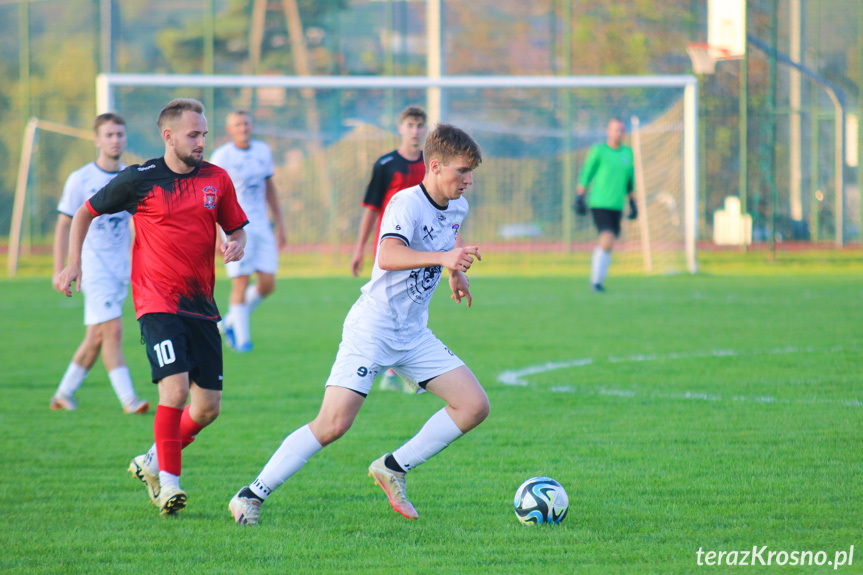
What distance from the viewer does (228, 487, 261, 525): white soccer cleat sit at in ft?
13.5

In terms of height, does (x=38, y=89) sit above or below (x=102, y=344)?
above

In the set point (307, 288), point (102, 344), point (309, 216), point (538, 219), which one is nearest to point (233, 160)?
point (102, 344)

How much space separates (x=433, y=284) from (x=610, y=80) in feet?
43.6

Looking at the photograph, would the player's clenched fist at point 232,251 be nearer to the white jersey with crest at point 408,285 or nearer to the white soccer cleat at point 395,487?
the white jersey with crest at point 408,285

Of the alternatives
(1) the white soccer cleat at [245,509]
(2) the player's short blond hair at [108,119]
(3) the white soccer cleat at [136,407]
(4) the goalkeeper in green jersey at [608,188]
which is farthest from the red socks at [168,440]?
(4) the goalkeeper in green jersey at [608,188]

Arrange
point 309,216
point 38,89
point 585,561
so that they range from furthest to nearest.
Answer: point 38,89, point 309,216, point 585,561

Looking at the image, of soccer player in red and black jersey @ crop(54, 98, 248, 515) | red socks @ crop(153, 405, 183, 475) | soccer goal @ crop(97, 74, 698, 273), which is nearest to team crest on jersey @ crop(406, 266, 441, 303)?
soccer player in red and black jersey @ crop(54, 98, 248, 515)

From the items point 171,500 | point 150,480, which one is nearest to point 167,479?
point 171,500

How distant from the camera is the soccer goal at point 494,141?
16781 millimetres

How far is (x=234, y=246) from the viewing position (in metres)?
4.52

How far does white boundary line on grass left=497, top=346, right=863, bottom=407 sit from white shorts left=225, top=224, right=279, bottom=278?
118 inches

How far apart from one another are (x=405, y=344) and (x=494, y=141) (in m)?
18.2

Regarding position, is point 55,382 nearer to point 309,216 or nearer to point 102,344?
point 102,344

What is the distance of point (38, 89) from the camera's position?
1039 inches
